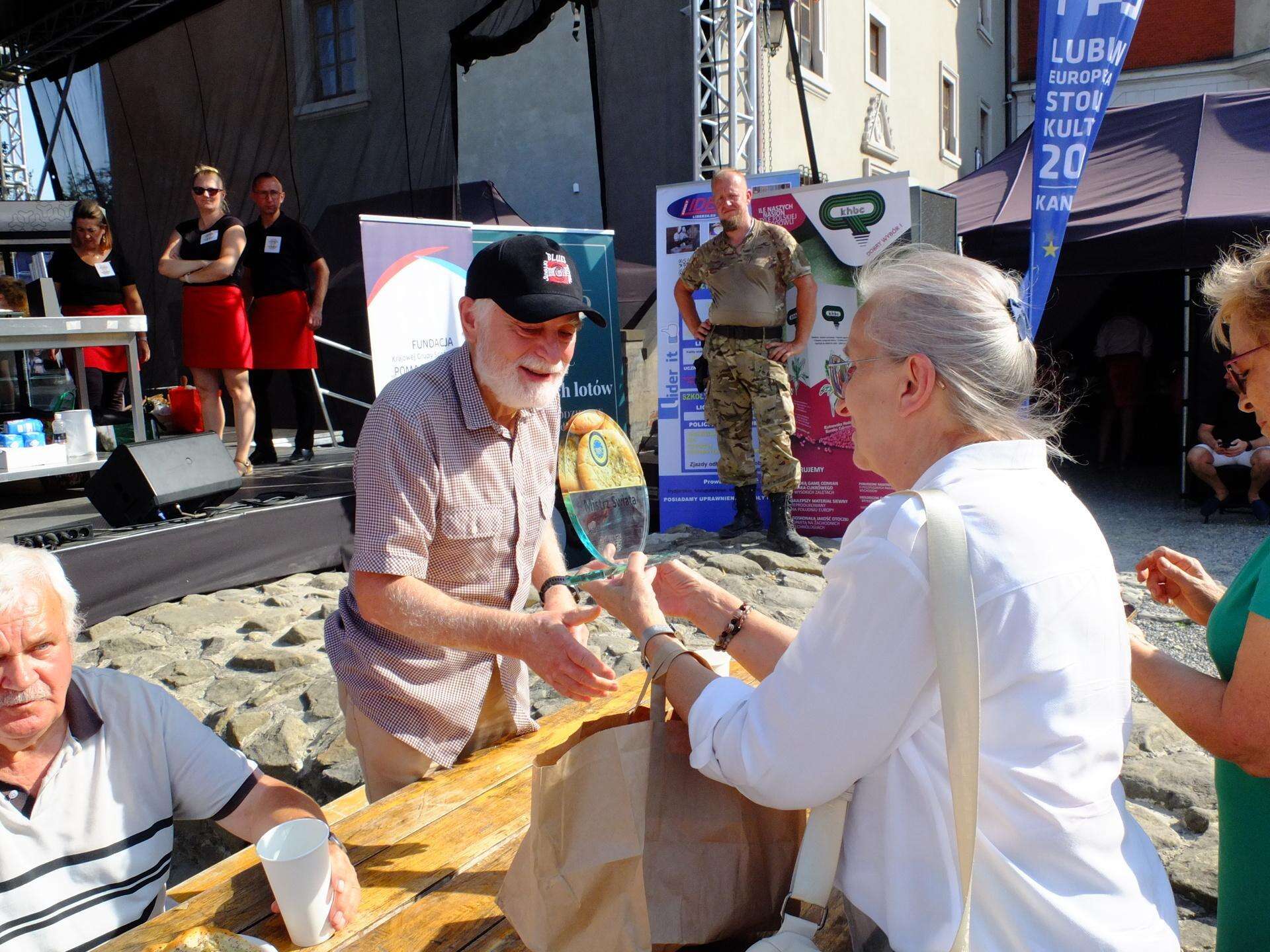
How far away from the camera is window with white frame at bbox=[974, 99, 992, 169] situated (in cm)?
2041

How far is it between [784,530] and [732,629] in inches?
166

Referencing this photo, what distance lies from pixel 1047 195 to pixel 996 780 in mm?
5756

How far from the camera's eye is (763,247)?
18.9ft

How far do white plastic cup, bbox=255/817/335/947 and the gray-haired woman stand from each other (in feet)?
1.83

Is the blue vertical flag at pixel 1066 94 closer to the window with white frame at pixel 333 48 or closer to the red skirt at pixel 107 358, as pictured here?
the red skirt at pixel 107 358

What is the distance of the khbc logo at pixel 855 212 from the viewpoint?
600cm

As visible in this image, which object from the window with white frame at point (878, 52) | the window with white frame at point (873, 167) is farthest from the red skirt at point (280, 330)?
the window with white frame at point (878, 52)

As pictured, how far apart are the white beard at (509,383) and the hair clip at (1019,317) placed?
93 centimetres

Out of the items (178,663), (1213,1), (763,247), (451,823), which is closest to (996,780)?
(451,823)

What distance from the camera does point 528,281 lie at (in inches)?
73.4

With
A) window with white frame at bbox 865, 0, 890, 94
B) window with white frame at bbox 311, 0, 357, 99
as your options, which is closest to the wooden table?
window with white frame at bbox 311, 0, 357, 99

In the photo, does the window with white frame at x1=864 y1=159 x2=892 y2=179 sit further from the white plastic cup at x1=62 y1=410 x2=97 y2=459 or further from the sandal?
the white plastic cup at x1=62 y1=410 x2=97 y2=459

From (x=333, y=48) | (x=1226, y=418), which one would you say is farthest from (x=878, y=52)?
(x=1226, y=418)

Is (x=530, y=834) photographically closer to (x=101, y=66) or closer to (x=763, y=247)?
(x=763, y=247)
